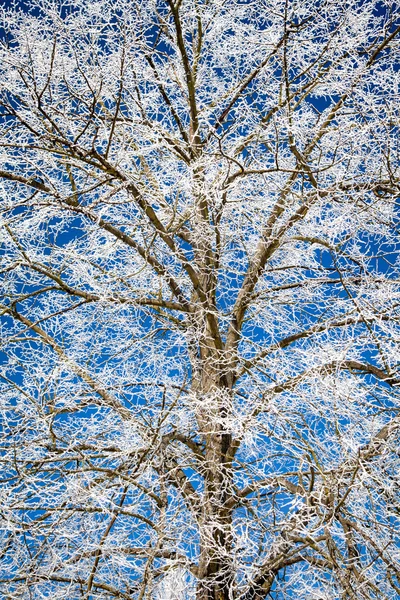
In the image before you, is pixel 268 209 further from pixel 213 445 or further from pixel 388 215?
pixel 213 445

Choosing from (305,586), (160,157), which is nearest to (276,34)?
(160,157)

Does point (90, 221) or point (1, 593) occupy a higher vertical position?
point (90, 221)

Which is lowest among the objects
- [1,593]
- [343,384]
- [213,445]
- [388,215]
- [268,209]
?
[1,593]

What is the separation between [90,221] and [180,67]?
2118mm

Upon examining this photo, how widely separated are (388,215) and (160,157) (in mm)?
2403

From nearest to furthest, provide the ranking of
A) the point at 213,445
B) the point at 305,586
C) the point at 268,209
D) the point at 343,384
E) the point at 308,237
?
the point at 305,586 < the point at 343,384 < the point at 213,445 < the point at 268,209 < the point at 308,237

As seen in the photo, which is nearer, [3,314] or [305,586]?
[305,586]

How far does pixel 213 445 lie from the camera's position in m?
6.07

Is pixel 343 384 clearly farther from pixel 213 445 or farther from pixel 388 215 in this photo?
pixel 388 215

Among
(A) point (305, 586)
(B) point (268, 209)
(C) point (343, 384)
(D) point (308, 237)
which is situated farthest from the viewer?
(D) point (308, 237)

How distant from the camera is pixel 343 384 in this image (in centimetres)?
561

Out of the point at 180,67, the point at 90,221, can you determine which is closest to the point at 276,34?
the point at 180,67

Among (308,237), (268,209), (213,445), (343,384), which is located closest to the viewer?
(343,384)

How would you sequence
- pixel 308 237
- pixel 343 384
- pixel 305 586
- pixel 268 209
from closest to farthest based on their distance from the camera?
pixel 305 586 < pixel 343 384 < pixel 268 209 < pixel 308 237
